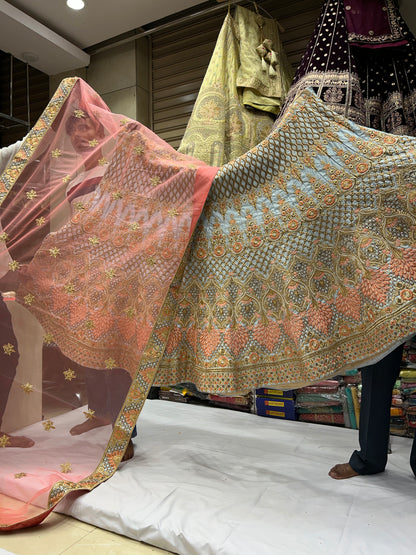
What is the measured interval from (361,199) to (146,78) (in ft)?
7.55

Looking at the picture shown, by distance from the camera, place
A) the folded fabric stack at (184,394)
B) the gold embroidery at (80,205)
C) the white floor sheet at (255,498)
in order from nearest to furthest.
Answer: the white floor sheet at (255,498) < the gold embroidery at (80,205) < the folded fabric stack at (184,394)

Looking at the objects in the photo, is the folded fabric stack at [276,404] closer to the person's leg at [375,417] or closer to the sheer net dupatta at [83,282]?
the person's leg at [375,417]

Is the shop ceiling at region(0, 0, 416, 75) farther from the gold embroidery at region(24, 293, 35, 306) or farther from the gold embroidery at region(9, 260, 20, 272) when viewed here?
the gold embroidery at region(24, 293, 35, 306)

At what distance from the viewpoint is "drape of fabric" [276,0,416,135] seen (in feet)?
6.47

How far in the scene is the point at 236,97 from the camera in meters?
2.33

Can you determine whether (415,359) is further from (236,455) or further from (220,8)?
(220,8)

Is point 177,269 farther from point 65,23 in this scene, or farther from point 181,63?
point 65,23

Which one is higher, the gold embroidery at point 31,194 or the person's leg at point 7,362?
the gold embroidery at point 31,194

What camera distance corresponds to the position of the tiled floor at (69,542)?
1257 mm

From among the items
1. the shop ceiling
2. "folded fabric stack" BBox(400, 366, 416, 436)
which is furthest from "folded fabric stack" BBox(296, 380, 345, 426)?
the shop ceiling

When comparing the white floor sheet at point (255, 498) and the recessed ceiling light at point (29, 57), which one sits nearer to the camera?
the white floor sheet at point (255, 498)

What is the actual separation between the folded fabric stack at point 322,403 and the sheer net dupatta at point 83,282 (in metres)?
1.01

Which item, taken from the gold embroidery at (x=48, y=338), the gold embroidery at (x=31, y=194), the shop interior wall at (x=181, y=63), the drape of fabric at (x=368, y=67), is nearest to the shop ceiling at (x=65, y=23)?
the shop interior wall at (x=181, y=63)

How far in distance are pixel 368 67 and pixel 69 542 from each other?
222 cm
